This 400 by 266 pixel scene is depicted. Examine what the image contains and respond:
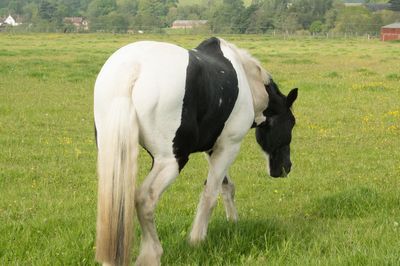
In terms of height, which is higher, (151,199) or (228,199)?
(151,199)

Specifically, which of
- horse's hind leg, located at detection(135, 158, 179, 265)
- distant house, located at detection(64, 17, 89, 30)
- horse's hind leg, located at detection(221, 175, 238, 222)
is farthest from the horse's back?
distant house, located at detection(64, 17, 89, 30)

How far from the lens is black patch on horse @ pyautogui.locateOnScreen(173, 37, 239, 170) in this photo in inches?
192

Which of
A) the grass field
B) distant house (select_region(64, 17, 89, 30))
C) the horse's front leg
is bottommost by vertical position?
distant house (select_region(64, 17, 89, 30))

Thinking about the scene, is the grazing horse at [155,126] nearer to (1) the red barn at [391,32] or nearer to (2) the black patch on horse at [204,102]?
(2) the black patch on horse at [204,102]

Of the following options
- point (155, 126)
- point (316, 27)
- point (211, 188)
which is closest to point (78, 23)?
point (316, 27)

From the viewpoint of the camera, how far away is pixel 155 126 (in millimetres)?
4723

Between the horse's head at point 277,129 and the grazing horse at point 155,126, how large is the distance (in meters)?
0.91

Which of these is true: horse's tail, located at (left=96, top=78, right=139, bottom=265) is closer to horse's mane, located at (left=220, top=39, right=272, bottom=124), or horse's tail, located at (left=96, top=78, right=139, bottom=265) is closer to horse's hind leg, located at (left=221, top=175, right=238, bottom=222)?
horse's mane, located at (left=220, top=39, right=272, bottom=124)

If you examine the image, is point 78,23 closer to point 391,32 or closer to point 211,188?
point 391,32

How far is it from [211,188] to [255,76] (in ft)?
4.24

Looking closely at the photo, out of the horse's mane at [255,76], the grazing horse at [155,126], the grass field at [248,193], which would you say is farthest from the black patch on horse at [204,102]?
the grass field at [248,193]

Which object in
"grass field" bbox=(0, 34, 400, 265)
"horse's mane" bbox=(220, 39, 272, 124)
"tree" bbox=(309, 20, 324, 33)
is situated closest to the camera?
"grass field" bbox=(0, 34, 400, 265)

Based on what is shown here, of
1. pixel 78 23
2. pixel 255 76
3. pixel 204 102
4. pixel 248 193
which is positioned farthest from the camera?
pixel 78 23

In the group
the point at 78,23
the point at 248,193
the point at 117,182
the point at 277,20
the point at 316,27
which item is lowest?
the point at 78,23
